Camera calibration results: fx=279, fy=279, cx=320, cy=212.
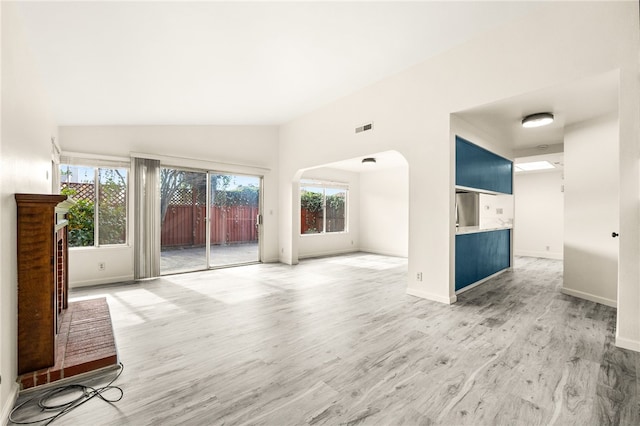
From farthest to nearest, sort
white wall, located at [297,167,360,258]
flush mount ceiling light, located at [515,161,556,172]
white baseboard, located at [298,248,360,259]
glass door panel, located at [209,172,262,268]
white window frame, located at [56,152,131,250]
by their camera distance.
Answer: white wall, located at [297,167,360,258]
white baseboard, located at [298,248,360,259]
flush mount ceiling light, located at [515,161,556,172]
glass door panel, located at [209,172,262,268]
white window frame, located at [56,152,131,250]

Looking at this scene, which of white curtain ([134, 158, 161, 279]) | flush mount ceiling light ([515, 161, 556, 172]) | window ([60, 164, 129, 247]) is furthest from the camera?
flush mount ceiling light ([515, 161, 556, 172])

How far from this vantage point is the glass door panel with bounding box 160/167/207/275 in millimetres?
5457

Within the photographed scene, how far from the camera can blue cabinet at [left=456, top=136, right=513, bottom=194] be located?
157 inches

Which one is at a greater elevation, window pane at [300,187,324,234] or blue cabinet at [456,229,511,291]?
window pane at [300,187,324,234]

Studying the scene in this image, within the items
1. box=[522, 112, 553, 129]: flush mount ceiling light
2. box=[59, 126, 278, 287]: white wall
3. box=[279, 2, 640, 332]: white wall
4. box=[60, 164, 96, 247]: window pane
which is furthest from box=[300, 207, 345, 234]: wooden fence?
box=[522, 112, 553, 129]: flush mount ceiling light

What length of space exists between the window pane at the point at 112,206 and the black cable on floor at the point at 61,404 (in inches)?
140

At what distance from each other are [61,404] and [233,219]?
4.84 metres

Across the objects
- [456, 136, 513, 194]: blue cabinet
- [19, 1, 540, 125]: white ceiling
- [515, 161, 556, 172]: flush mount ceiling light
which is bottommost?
[456, 136, 513, 194]: blue cabinet

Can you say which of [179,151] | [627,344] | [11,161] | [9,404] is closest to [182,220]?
[179,151]

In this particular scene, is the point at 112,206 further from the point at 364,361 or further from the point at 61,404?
the point at 364,361

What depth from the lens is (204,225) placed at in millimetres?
5902

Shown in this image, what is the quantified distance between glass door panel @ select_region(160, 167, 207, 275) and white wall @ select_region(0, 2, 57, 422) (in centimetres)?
318

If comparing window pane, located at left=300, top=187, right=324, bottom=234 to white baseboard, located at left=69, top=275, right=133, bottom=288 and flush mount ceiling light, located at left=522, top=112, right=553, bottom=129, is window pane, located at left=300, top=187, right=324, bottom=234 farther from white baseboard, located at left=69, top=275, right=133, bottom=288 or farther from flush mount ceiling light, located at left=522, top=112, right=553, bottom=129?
flush mount ceiling light, located at left=522, top=112, right=553, bottom=129

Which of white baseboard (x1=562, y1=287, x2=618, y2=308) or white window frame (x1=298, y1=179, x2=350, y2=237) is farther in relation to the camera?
white window frame (x1=298, y1=179, x2=350, y2=237)
